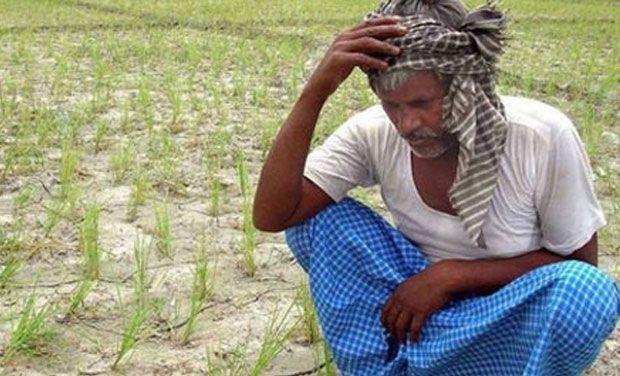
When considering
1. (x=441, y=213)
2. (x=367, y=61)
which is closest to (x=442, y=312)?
(x=441, y=213)

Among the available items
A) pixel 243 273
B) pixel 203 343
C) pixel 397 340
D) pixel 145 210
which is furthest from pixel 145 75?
pixel 397 340

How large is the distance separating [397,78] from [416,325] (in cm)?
52

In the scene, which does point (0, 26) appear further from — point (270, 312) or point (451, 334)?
point (451, 334)

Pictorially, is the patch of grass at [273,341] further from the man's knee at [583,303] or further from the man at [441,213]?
the man's knee at [583,303]

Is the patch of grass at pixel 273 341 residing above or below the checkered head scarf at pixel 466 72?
below

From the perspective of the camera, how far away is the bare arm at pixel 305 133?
1914 mm

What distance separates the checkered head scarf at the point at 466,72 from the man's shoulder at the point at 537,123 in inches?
1.3

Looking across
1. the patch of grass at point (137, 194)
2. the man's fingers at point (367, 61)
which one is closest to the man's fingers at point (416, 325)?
the man's fingers at point (367, 61)

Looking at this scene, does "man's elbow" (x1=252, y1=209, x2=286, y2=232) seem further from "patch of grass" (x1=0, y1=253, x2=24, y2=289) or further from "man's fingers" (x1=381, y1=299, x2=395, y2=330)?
"patch of grass" (x1=0, y1=253, x2=24, y2=289)

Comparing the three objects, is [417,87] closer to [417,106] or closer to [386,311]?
[417,106]

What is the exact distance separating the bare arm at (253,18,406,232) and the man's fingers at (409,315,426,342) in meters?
0.34

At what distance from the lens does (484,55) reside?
1942 millimetres

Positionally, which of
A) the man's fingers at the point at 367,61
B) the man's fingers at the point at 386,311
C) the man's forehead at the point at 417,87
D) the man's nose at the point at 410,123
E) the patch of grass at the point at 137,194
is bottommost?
the patch of grass at the point at 137,194

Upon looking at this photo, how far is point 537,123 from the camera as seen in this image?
1.97 m
